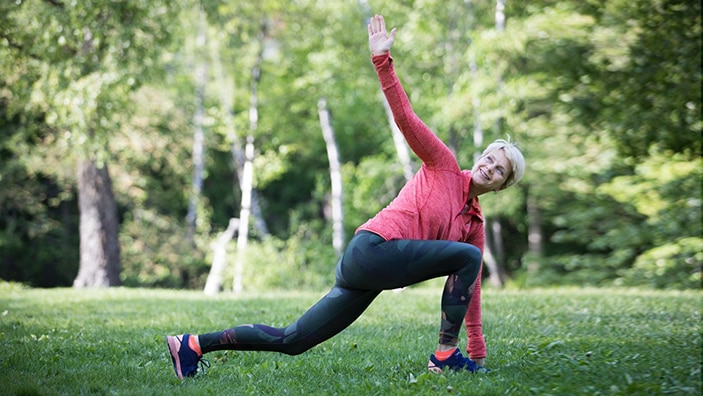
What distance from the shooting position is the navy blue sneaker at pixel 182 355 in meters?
4.57

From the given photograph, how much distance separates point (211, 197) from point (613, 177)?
1781 centimetres

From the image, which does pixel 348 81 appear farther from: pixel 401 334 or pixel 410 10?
pixel 401 334

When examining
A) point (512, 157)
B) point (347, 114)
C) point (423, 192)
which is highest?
point (347, 114)

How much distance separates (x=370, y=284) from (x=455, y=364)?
2.82 feet

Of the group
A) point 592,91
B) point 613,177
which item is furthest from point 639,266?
point 592,91

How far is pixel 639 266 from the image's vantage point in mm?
16406

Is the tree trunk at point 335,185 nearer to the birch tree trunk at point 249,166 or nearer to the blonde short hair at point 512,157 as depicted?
the birch tree trunk at point 249,166

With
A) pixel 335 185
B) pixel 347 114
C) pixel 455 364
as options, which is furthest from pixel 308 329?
pixel 347 114

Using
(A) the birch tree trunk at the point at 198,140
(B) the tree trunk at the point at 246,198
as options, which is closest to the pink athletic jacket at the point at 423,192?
(B) the tree trunk at the point at 246,198

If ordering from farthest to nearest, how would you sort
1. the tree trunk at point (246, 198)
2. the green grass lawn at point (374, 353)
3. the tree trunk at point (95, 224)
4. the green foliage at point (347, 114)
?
1. the tree trunk at point (246, 198)
2. the tree trunk at point (95, 224)
3. the green foliage at point (347, 114)
4. the green grass lawn at point (374, 353)

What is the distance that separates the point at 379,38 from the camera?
14.0 feet

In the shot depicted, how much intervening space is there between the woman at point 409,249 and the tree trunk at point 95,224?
12.2 meters

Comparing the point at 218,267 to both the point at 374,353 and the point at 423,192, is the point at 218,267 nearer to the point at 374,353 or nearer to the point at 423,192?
the point at 374,353

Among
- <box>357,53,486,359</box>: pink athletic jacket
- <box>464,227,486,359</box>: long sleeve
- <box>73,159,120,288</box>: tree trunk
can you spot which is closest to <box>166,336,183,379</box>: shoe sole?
<box>357,53,486,359</box>: pink athletic jacket
